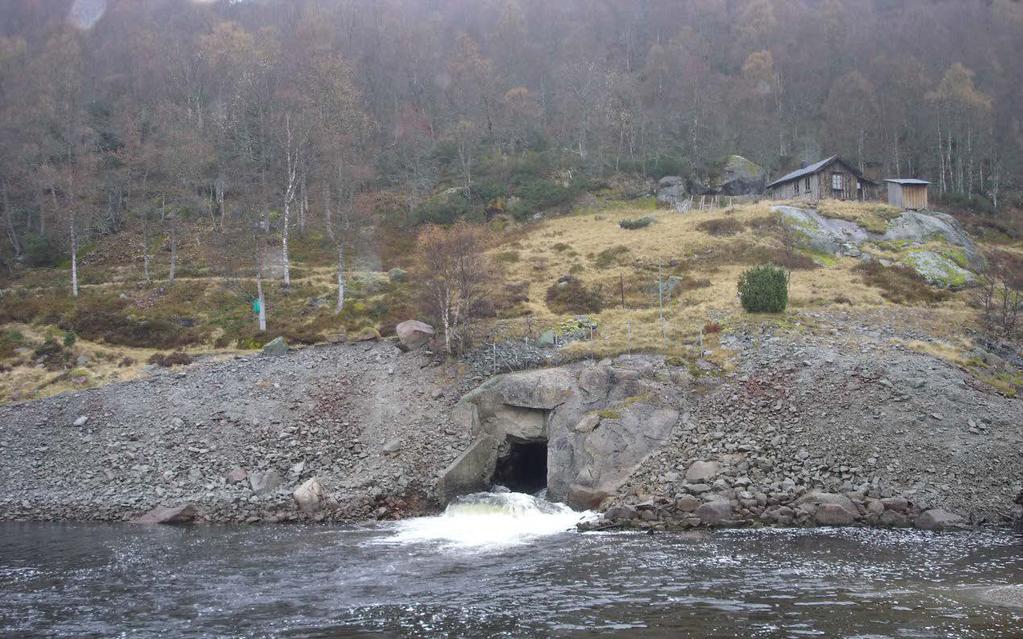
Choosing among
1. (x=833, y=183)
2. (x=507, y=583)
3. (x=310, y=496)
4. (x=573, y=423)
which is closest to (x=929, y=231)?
(x=833, y=183)

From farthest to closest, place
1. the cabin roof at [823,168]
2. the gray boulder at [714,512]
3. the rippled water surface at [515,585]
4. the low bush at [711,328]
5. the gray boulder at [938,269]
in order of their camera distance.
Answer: the cabin roof at [823,168] < the gray boulder at [938,269] < the low bush at [711,328] < the gray boulder at [714,512] < the rippled water surface at [515,585]

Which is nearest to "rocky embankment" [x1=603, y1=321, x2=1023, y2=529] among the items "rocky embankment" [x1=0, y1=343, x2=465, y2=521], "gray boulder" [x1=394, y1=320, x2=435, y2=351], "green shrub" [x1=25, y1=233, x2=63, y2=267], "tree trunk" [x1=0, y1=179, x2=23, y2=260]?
"rocky embankment" [x1=0, y1=343, x2=465, y2=521]

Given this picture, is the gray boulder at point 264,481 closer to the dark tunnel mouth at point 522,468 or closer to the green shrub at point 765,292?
the dark tunnel mouth at point 522,468

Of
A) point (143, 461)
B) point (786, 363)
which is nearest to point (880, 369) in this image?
point (786, 363)

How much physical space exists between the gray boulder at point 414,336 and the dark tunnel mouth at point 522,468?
767 centimetres

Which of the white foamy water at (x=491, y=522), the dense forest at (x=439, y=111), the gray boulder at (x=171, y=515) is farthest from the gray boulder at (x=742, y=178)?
the gray boulder at (x=171, y=515)

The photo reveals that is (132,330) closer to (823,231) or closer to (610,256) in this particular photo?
(610,256)

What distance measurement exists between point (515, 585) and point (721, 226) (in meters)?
43.7

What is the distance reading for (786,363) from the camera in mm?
28719

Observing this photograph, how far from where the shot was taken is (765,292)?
114 ft

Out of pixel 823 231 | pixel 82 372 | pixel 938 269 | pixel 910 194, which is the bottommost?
pixel 82 372

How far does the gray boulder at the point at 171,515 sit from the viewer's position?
2503 centimetres

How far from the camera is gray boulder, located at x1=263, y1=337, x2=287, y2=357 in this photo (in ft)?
119

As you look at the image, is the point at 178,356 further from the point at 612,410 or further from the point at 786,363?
the point at 786,363
